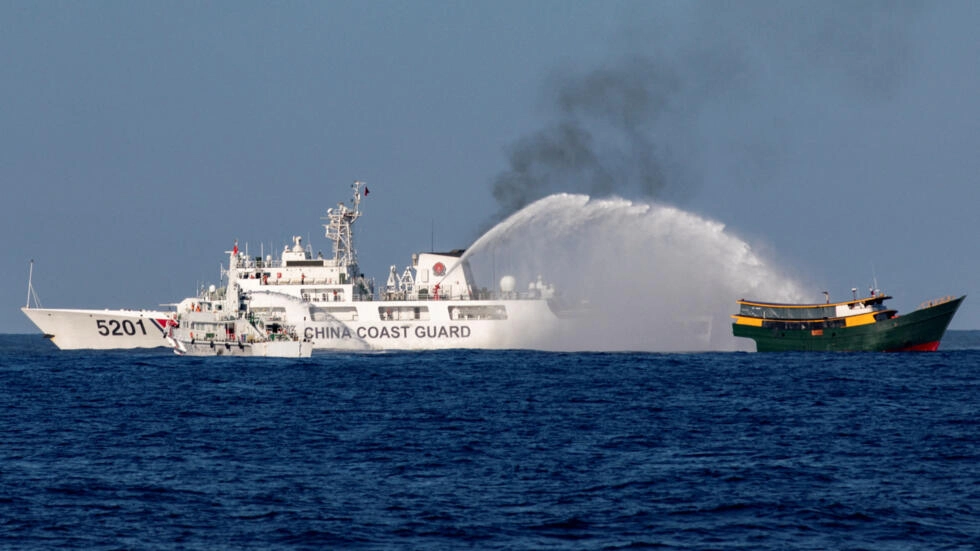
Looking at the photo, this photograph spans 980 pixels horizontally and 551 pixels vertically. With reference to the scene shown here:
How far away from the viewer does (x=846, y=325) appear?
7888 cm

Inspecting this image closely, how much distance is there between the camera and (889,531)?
78.9 feet

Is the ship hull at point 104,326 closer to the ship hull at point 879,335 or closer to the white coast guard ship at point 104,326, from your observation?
the white coast guard ship at point 104,326

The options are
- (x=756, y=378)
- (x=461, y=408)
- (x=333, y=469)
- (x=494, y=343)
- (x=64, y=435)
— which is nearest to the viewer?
(x=333, y=469)

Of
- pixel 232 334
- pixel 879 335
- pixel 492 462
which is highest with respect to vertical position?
pixel 879 335

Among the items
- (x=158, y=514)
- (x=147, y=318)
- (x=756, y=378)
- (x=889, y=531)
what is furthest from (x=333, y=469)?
(x=147, y=318)

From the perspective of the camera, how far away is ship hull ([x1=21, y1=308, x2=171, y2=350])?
91250 millimetres

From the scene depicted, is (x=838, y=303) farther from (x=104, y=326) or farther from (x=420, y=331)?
(x=104, y=326)

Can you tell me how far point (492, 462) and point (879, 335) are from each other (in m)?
53.1

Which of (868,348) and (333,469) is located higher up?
(868,348)

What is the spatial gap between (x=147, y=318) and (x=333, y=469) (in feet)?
210

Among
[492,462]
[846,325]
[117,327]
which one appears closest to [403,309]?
[117,327]

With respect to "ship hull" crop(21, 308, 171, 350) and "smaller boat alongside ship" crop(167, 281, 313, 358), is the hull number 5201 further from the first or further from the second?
"smaller boat alongside ship" crop(167, 281, 313, 358)

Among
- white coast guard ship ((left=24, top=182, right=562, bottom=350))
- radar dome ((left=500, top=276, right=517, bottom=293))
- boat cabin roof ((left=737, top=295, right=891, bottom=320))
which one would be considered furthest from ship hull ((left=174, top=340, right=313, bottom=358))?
boat cabin roof ((left=737, top=295, right=891, bottom=320))

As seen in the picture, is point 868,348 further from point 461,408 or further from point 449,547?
point 449,547
